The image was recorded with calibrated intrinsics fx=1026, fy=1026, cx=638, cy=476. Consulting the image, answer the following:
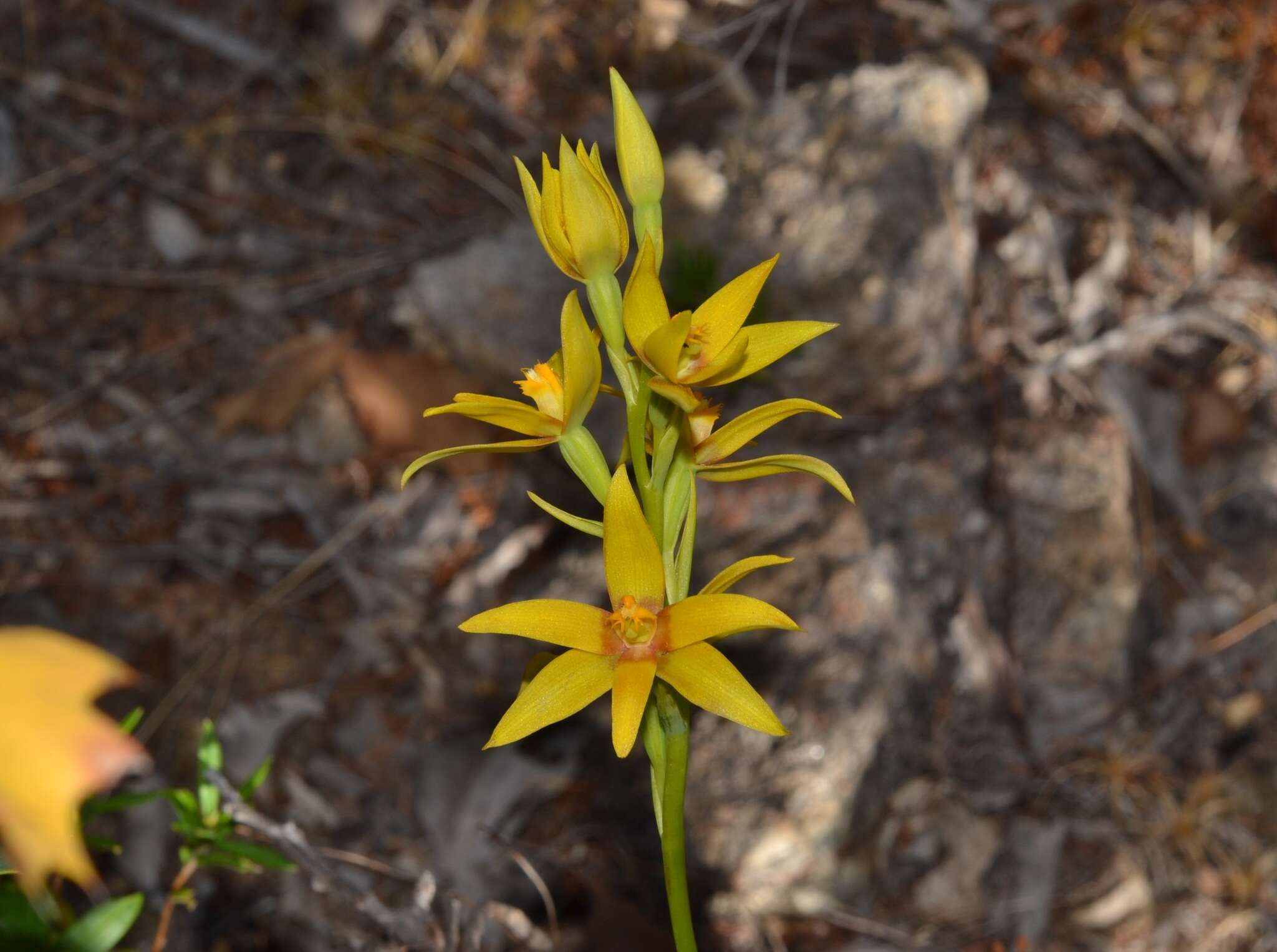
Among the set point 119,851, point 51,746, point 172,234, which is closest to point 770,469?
point 51,746

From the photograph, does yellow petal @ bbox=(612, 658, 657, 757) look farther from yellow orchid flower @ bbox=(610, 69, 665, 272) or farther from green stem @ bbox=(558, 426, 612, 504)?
yellow orchid flower @ bbox=(610, 69, 665, 272)

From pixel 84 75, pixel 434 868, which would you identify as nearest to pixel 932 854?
pixel 434 868

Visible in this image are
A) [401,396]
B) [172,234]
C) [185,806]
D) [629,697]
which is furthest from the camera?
[172,234]

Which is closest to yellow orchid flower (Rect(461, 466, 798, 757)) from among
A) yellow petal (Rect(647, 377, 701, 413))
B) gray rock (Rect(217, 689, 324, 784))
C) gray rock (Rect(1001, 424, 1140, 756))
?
yellow petal (Rect(647, 377, 701, 413))

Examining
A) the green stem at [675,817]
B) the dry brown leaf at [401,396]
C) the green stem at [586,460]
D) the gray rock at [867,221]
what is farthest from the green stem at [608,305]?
the dry brown leaf at [401,396]

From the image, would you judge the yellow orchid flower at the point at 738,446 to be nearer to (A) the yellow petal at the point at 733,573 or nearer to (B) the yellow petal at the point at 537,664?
(A) the yellow petal at the point at 733,573

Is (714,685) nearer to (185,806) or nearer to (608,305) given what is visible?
(608,305)
